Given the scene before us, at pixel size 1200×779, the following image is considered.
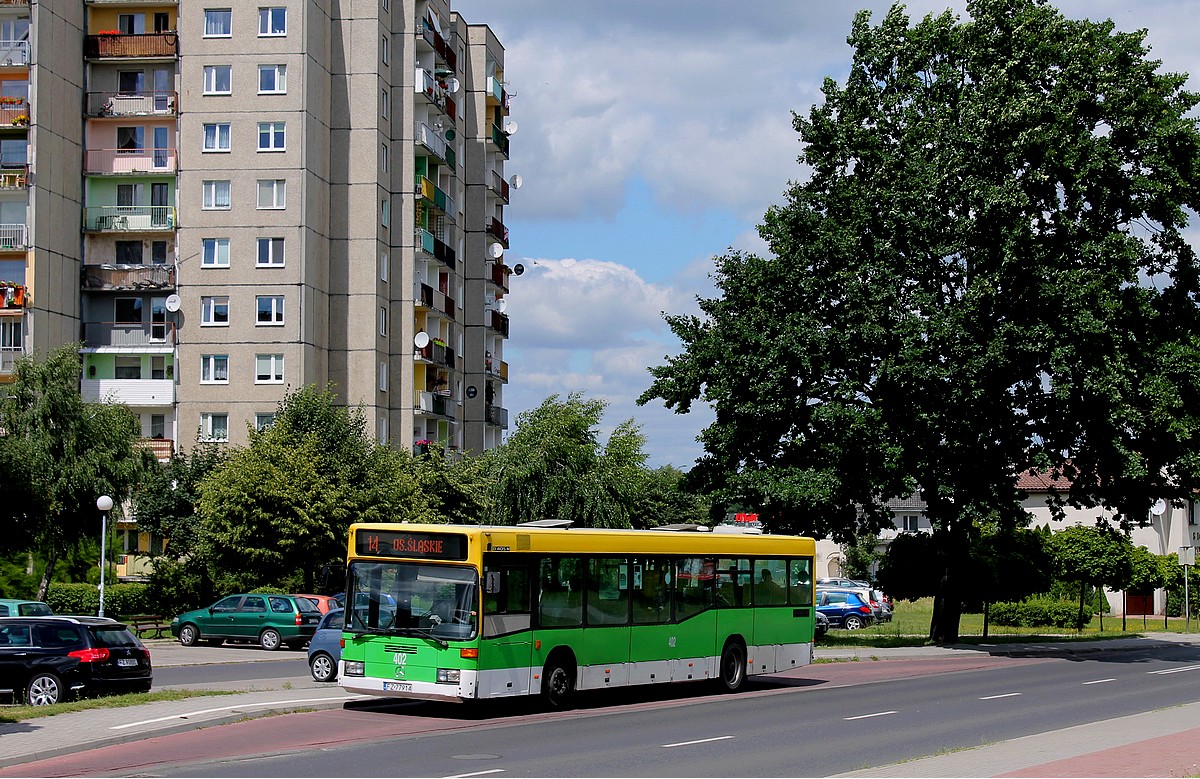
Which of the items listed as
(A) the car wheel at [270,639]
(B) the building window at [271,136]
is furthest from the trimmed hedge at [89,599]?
(B) the building window at [271,136]

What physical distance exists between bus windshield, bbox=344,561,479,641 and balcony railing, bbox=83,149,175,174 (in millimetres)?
43880

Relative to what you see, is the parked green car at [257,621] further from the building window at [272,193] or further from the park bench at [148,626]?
the building window at [272,193]

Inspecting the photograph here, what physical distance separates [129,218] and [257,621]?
26793 mm

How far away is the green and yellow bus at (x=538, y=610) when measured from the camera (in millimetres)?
19344

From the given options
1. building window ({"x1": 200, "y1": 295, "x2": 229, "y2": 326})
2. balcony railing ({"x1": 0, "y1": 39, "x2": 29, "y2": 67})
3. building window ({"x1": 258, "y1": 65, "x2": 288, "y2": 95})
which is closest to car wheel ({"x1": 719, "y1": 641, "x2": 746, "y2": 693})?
building window ({"x1": 200, "y1": 295, "x2": 229, "y2": 326})

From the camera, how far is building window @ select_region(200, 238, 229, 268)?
5878 centimetres

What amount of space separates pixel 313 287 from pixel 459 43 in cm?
2031

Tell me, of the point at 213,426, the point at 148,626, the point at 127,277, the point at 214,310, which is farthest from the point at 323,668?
the point at 127,277

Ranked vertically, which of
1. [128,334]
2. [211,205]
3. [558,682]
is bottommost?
[558,682]

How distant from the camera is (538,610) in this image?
20312mm

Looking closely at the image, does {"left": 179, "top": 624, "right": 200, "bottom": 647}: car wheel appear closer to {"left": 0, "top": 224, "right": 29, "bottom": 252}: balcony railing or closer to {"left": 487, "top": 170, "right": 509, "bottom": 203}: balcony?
{"left": 0, "top": 224, "right": 29, "bottom": 252}: balcony railing

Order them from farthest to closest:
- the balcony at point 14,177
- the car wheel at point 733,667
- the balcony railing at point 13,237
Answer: the balcony railing at point 13,237
the balcony at point 14,177
the car wheel at point 733,667

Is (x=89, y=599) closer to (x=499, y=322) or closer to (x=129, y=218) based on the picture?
(x=129, y=218)

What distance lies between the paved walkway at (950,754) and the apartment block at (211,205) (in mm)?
36889
